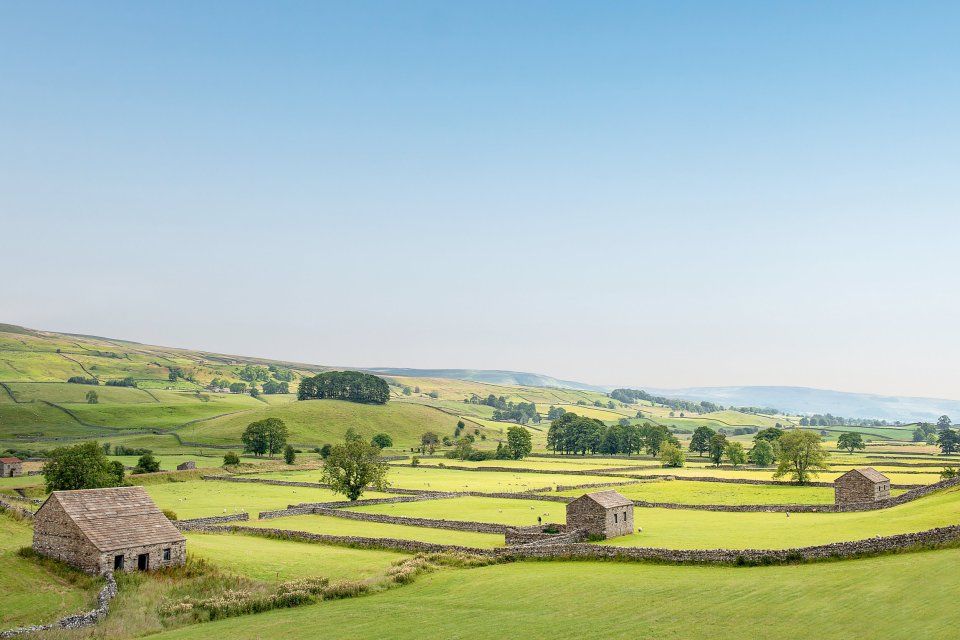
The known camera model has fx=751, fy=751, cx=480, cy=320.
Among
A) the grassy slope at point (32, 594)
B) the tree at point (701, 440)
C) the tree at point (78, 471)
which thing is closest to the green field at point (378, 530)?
the tree at point (78, 471)

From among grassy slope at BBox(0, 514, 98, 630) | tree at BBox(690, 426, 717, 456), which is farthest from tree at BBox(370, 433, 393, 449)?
grassy slope at BBox(0, 514, 98, 630)

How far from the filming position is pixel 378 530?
186 feet

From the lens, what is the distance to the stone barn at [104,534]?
36.9 metres

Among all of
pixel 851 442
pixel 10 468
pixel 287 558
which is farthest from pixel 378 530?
pixel 851 442

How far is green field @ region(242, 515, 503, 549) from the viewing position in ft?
165

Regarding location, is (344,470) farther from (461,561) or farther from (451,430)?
(451,430)

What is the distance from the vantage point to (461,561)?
137ft

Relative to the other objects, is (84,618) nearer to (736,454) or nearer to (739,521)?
(739,521)

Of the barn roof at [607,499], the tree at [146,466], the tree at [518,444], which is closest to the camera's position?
the barn roof at [607,499]

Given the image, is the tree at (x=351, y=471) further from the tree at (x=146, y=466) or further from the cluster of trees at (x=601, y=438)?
the cluster of trees at (x=601, y=438)

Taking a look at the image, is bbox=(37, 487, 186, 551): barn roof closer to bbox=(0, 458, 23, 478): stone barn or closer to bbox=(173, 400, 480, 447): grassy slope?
bbox=(0, 458, 23, 478): stone barn

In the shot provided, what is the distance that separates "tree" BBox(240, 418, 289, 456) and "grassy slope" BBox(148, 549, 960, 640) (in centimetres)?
10237

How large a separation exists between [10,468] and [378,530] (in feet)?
199

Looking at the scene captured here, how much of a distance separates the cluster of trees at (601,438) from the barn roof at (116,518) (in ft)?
394
